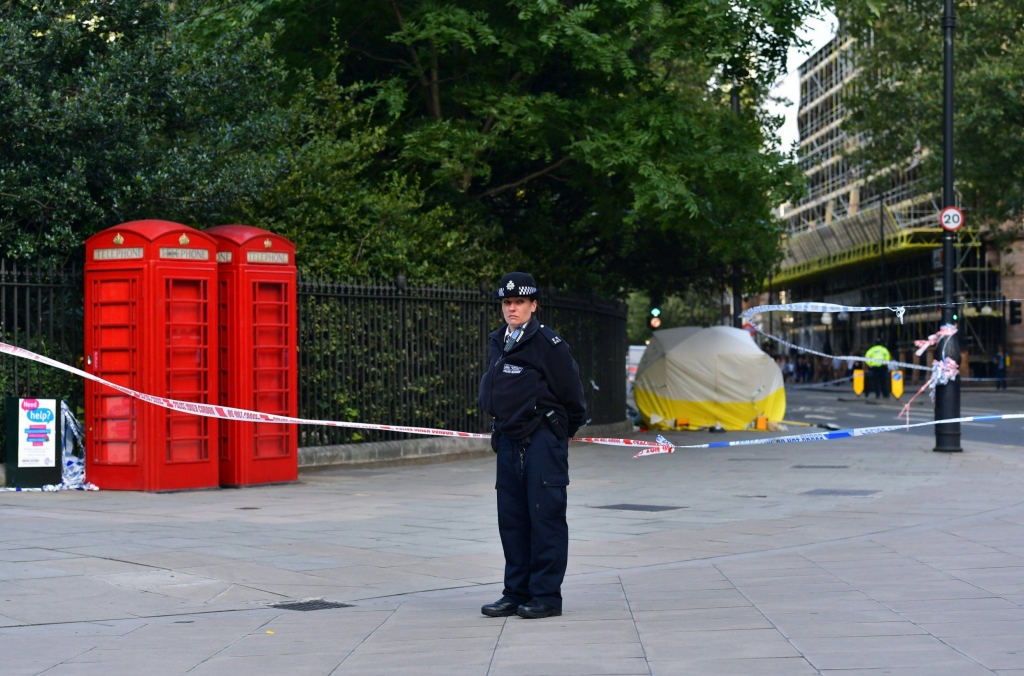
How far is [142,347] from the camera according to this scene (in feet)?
44.0

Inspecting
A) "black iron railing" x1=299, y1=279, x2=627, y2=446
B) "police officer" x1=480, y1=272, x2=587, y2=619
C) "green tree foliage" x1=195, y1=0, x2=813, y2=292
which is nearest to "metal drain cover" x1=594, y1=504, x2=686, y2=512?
"black iron railing" x1=299, y1=279, x2=627, y2=446

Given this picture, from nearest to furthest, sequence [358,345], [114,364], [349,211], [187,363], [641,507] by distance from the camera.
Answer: [641,507]
[114,364]
[187,363]
[358,345]
[349,211]

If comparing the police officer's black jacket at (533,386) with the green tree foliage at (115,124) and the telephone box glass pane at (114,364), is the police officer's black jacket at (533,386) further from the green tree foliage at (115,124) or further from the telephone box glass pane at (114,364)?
the green tree foliage at (115,124)

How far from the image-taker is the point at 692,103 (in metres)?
27.8

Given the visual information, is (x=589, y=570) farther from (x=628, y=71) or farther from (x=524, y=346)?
(x=628, y=71)

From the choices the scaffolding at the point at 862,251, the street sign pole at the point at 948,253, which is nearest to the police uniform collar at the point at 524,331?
the street sign pole at the point at 948,253

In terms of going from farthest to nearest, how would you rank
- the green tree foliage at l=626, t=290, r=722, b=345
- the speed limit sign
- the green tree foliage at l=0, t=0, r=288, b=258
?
the green tree foliage at l=626, t=290, r=722, b=345 < the speed limit sign < the green tree foliage at l=0, t=0, r=288, b=258

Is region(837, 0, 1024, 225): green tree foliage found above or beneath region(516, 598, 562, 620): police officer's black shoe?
above

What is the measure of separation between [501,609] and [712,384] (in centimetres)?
2044

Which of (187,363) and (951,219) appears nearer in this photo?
(187,363)

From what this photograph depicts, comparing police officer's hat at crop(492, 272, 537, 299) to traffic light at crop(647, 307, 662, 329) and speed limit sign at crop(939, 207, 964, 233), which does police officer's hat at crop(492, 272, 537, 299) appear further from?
traffic light at crop(647, 307, 662, 329)

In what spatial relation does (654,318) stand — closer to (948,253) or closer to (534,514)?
(948,253)

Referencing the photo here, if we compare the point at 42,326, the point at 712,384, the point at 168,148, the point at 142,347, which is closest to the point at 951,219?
the point at 712,384

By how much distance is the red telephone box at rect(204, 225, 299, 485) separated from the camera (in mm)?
14227
